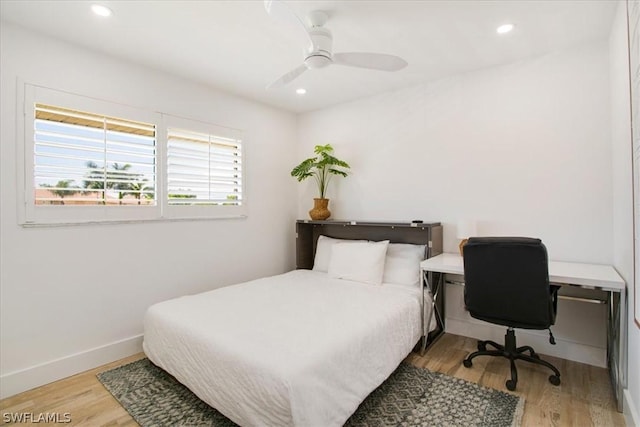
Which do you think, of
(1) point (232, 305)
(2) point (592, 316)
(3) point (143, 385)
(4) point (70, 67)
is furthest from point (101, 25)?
(2) point (592, 316)

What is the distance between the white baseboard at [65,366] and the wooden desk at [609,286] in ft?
8.76

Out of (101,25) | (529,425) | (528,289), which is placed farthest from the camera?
(101,25)

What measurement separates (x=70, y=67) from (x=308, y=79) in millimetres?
2005

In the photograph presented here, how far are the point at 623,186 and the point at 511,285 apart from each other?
0.93 meters

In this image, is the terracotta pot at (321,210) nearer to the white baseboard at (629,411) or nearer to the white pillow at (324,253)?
the white pillow at (324,253)

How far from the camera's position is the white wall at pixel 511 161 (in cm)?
250

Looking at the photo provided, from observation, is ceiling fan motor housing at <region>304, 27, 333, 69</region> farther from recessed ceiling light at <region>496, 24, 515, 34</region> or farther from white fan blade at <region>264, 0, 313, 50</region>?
recessed ceiling light at <region>496, 24, 515, 34</region>

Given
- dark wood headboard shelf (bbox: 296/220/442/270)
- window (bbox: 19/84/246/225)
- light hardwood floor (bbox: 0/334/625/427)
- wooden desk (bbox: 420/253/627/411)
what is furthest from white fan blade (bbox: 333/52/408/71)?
light hardwood floor (bbox: 0/334/625/427)

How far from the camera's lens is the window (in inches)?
91.6

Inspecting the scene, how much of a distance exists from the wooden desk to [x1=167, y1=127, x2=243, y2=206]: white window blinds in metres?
2.26

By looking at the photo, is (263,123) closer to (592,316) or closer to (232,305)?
(232,305)

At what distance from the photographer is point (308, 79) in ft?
10.6

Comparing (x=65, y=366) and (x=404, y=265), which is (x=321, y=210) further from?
(x=65, y=366)

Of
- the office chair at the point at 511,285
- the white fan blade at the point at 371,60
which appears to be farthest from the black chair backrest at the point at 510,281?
the white fan blade at the point at 371,60
